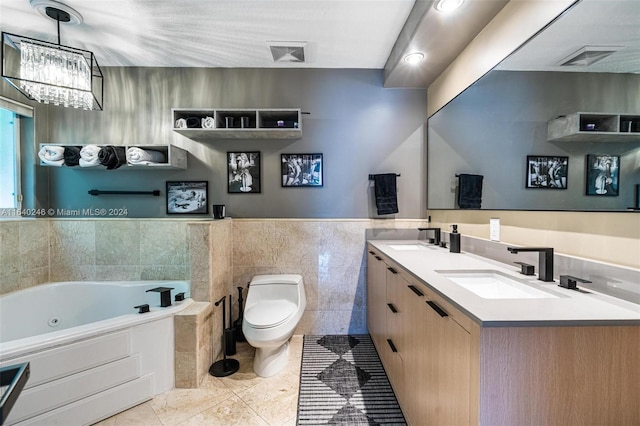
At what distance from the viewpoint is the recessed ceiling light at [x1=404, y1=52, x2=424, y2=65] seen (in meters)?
1.94

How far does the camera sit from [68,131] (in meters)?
2.46

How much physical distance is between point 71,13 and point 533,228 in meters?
3.26

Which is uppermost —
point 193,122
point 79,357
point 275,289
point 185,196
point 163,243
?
point 193,122

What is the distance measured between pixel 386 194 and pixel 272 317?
57.6 inches

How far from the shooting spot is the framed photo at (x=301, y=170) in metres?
2.49

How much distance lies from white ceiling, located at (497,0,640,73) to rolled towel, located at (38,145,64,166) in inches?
134

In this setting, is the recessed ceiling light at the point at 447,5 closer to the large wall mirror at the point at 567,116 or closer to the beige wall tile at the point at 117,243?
the large wall mirror at the point at 567,116

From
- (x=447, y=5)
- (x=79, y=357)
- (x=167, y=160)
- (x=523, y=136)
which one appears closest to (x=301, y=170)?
(x=167, y=160)

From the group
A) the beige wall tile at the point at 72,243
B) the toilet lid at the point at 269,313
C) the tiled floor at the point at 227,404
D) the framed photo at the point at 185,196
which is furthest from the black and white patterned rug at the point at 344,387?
the beige wall tile at the point at 72,243

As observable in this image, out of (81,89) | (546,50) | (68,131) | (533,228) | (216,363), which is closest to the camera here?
(546,50)

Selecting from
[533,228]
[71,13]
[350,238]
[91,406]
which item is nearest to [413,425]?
[533,228]

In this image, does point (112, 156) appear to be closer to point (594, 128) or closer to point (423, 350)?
point (423, 350)

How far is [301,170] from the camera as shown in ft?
8.18

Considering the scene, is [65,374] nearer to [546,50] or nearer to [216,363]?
[216,363]
